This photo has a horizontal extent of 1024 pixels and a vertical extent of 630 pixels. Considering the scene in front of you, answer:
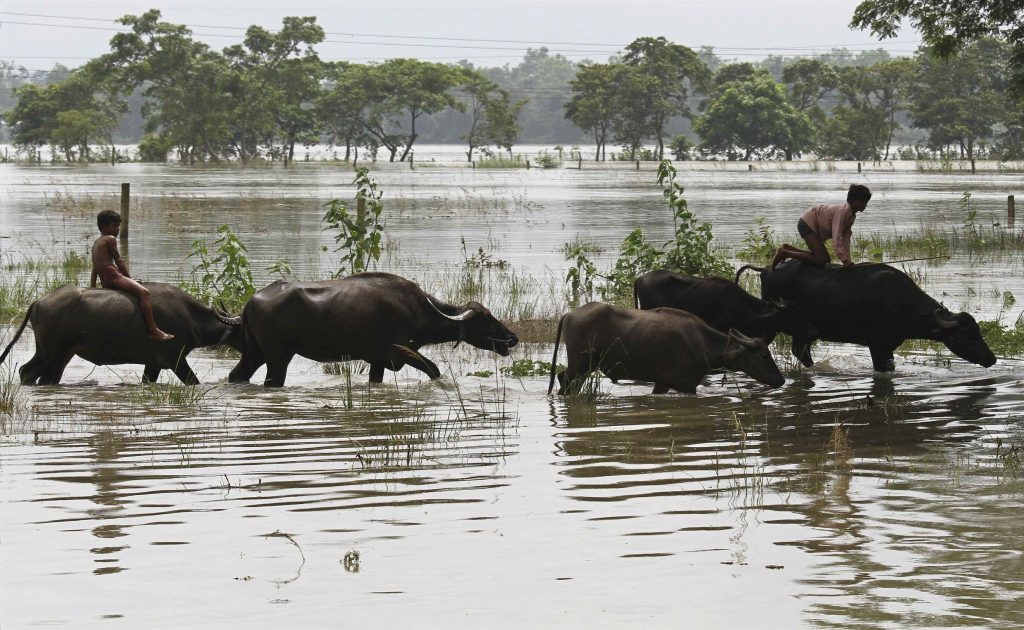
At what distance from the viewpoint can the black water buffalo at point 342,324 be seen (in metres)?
9.93

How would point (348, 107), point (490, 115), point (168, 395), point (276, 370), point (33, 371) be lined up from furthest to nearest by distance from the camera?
point (490, 115), point (348, 107), point (276, 370), point (33, 371), point (168, 395)

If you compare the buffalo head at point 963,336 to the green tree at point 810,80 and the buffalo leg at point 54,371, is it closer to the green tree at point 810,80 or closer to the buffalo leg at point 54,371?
the buffalo leg at point 54,371

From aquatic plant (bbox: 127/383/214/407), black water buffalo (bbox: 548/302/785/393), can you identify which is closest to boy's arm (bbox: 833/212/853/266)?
black water buffalo (bbox: 548/302/785/393)

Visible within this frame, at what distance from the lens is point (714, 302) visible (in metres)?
10.9

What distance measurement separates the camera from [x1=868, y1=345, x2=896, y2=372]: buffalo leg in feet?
36.3

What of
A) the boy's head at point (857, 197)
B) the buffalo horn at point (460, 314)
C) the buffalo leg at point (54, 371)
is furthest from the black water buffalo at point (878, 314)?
the buffalo leg at point (54, 371)

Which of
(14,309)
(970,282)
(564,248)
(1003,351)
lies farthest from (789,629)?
(564,248)

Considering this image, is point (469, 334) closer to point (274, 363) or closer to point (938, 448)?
point (274, 363)

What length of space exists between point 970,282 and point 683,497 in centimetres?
1280

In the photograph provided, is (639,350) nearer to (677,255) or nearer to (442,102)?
(677,255)

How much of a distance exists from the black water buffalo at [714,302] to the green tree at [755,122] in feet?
263

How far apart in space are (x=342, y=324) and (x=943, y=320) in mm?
4734

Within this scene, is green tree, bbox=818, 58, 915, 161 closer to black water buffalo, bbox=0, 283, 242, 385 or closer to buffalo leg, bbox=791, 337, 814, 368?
buffalo leg, bbox=791, 337, 814, 368

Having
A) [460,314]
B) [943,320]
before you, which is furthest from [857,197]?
[460,314]
